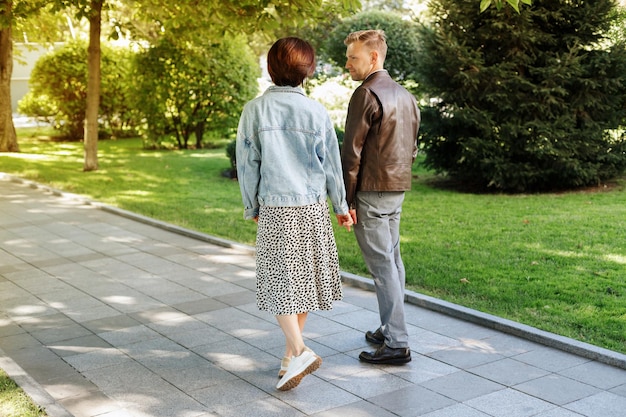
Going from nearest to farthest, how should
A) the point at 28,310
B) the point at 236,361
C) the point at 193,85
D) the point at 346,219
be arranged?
the point at 346,219 → the point at 236,361 → the point at 28,310 → the point at 193,85

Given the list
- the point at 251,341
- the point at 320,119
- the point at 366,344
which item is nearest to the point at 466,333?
the point at 366,344

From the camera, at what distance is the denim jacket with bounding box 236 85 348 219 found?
4.67m

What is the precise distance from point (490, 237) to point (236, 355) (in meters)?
4.48

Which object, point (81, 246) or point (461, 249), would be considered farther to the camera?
point (81, 246)

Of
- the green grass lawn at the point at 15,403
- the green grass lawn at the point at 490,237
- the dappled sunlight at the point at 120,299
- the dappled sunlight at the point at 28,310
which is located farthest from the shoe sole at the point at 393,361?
the dappled sunlight at the point at 28,310

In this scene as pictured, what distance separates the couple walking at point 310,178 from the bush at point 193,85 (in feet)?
51.5

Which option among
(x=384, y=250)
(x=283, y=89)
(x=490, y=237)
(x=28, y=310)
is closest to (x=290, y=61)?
(x=283, y=89)

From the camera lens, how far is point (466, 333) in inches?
227

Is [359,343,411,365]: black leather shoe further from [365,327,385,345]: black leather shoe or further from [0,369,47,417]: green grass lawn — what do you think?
[0,369,47,417]: green grass lawn

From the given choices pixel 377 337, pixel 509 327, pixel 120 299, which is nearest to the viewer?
pixel 377 337

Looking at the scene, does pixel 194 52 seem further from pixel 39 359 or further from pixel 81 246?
pixel 39 359

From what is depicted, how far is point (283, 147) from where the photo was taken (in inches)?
185

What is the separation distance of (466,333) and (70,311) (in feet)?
10.8

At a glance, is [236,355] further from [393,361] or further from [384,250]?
[384,250]
